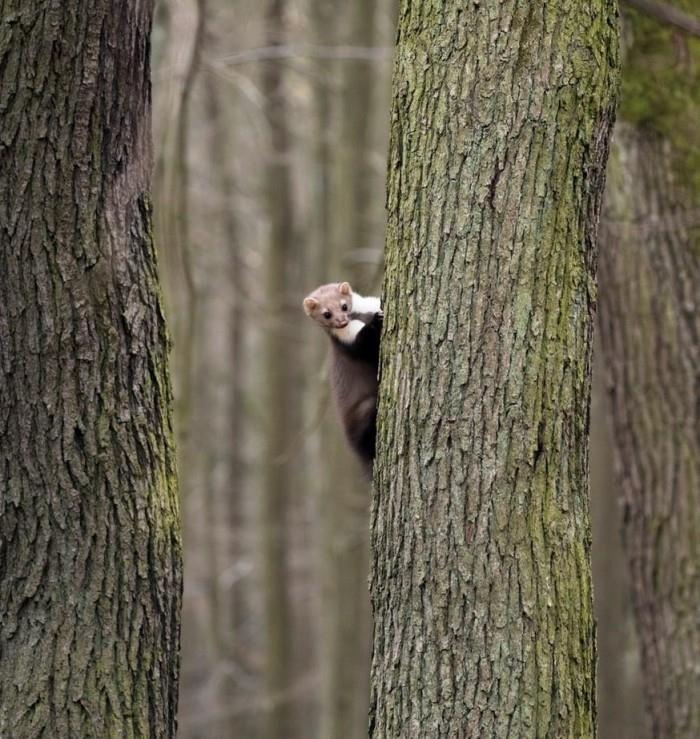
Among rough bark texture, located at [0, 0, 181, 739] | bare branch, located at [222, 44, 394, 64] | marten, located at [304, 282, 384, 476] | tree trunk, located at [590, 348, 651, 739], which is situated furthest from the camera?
tree trunk, located at [590, 348, 651, 739]

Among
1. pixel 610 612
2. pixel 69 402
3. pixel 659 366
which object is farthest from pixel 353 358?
pixel 610 612

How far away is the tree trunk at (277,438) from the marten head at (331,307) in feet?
23.3

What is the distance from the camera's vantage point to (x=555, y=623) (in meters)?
3.72

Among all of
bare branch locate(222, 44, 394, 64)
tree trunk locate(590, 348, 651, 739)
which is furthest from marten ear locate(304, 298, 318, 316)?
tree trunk locate(590, 348, 651, 739)

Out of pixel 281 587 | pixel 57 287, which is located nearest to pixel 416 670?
pixel 57 287

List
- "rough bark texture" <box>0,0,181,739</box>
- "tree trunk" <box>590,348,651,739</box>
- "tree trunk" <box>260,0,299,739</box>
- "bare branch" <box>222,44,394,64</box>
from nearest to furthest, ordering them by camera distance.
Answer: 1. "rough bark texture" <box>0,0,181,739</box>
2. "bare branch" <box>222,44,394,64</box>
3. "tree trunk" <box>590,348,651,739</box>
4. "tree trunk" <box>260,0,299,739</box>

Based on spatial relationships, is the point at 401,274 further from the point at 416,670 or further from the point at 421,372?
the point at 416,670

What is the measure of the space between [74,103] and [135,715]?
7.17ft

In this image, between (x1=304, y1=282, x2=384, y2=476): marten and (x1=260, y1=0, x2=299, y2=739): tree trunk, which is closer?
(x1=304, y1=282, x2=384, y2=476): marten

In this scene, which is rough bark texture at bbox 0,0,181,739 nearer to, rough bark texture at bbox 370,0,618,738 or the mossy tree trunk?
rough bark texture at bbox 370,0,618,738

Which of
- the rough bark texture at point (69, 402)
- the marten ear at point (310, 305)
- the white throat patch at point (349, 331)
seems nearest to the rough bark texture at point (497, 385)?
the rough bark texture at point (69, 402)

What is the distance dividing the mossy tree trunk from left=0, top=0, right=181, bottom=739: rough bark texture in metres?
3.27

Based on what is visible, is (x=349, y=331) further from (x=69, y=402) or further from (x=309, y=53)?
(x=309, y=53)

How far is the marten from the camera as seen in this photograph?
19.1ft
